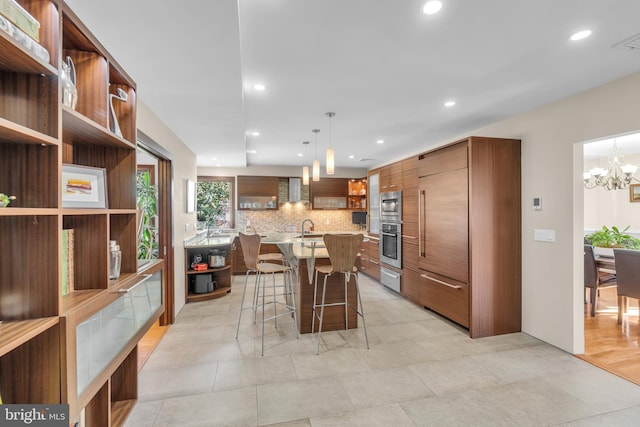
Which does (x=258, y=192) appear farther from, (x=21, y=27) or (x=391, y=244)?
(x=21, y=27)

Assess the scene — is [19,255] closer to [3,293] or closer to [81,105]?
[3,293]

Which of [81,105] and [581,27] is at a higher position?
[581,27]

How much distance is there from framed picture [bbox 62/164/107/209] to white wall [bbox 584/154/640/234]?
7.94 m

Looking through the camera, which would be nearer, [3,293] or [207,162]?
[3,293]

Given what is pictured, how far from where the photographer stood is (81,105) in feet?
4.96

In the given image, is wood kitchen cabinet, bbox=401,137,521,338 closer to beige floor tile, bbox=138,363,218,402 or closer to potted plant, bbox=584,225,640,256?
potted plant, bbox=584,225,640,256

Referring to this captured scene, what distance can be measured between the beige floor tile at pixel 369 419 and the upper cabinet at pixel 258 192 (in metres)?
5.44

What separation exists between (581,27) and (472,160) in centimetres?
150

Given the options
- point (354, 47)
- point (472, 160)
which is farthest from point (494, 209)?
point (354, 47)

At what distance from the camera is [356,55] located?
2.17 meters

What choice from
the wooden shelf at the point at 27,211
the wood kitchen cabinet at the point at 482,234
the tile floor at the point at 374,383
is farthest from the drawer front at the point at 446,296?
the wooden shelf at the point at 27,211

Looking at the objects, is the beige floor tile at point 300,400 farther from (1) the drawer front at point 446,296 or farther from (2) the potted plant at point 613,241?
(2) the potted plant at point 613,241

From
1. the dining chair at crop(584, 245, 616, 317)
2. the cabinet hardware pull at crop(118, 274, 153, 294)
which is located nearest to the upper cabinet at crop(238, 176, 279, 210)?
the cabinet hardware pull at crop(118, 274, 153, 294)

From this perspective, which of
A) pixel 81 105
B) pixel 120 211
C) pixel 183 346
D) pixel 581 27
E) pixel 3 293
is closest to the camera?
pixel 3 293
